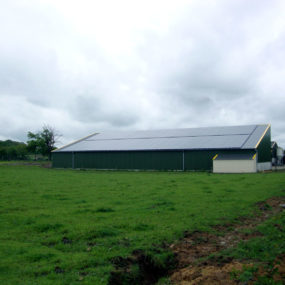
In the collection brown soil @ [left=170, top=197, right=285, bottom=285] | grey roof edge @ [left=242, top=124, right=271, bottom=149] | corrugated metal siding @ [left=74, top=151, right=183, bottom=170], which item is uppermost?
grey roof edge @ [left=242, top=124, right=271, bottom=149]

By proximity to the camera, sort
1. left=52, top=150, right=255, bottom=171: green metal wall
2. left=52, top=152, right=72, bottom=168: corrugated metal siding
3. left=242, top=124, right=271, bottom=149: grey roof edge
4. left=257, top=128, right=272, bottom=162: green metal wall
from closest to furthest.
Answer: left=242, top=124, right=271, bottom=149: grey roof edge → left=257, top=128, right=272, bottom=162: green metal wall → left=52, top=150, right=255, bottom=171: green metal wall → left=52, top=152, right=72, bottom=168: corrugated metal siding

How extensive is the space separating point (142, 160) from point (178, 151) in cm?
596

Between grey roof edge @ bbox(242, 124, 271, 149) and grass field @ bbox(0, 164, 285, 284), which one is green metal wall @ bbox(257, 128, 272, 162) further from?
grass field @ bbox(0, 164, 285, 284)

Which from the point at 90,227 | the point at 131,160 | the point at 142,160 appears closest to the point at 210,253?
the point at 90,227

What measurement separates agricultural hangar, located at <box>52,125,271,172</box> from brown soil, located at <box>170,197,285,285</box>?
95.8ft

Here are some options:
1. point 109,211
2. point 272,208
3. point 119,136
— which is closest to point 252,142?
point 119,136

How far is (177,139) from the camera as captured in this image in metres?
47.4

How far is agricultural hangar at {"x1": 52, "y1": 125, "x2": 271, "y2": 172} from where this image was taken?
38.9 metres

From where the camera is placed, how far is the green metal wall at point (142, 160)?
135ft

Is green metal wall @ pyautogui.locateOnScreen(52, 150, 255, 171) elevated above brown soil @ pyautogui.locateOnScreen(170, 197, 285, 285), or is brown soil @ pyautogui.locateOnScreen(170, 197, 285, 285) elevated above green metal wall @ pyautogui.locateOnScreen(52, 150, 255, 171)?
green metal wall @ pyautogui.locateOnScreen(52, 150, 255, 171)

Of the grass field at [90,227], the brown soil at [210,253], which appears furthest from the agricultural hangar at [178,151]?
the brown soil at [210,253]

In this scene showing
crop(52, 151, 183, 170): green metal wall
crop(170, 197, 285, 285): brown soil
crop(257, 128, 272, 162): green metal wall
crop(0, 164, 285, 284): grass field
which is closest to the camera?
crop(170, 197, 285, 285): brown soil

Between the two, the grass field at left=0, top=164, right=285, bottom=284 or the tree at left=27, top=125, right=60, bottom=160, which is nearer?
the grass field at left=0, top=164, right=285, bottom=284

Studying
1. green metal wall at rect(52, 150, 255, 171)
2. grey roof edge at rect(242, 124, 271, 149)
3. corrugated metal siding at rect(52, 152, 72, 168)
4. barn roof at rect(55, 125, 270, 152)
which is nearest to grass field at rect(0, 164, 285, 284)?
grey roof edge at rect(242, 124, 271, 149)
